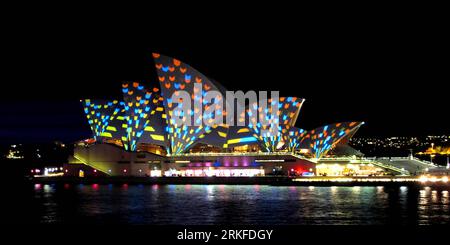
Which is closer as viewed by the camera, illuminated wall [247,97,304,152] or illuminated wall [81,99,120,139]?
illuminated wall [247,97,304,152]

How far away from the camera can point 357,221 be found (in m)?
24.2

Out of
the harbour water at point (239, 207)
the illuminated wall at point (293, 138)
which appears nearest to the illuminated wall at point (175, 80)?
the illuminated wall at point (293, 138)

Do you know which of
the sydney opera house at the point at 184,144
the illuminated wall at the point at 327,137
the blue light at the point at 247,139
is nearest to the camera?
the sydney opera house at the point at 184,144

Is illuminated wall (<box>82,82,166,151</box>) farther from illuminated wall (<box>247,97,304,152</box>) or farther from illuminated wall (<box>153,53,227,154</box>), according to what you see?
illuminated wall (<box>247,97,304,152</box>)

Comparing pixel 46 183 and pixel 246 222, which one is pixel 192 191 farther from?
pixel 46 183

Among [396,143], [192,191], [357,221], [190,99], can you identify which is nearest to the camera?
[357,221]

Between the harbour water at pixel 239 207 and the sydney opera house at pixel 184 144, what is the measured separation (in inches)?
464

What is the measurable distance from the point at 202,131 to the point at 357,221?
28721 mm

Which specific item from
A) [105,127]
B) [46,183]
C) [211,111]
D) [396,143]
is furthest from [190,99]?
[396,143]

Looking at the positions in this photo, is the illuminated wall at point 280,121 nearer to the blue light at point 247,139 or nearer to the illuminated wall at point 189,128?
the illuminated wall at point 189,128

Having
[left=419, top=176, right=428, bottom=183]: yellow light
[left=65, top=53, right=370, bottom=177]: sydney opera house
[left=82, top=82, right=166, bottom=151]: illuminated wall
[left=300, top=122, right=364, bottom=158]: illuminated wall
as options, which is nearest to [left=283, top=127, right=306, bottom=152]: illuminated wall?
[left=65, top=53, right=370, bottom=177]: sydney opera house

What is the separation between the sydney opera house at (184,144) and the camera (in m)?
51.5

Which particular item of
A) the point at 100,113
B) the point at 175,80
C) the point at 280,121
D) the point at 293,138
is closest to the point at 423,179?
the point at 293,138

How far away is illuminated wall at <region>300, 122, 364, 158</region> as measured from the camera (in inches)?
2061
